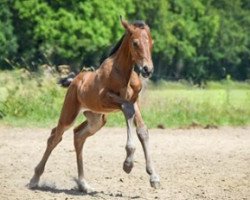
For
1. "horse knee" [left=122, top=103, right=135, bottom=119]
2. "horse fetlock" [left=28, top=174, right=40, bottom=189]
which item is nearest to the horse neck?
"horse knee" [left=122, top=103, right=135, bottom=119]

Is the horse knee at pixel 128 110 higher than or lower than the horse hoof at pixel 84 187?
higher


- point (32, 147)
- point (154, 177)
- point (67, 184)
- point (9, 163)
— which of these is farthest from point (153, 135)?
point (154, 177)

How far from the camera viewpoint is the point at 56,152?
14289 mm

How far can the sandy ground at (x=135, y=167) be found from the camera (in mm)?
9922

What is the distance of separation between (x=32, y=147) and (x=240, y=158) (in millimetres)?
3838

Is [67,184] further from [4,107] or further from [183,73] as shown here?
[183,73]

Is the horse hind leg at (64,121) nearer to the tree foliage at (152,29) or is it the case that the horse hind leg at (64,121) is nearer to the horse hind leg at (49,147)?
the horse hind leg at (49,147)

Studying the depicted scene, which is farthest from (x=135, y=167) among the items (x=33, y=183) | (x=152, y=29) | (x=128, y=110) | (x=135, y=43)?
(x=152, y=29)

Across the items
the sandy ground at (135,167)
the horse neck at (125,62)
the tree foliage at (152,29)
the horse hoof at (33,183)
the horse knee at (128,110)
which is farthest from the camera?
the tree foliage at (152,29)

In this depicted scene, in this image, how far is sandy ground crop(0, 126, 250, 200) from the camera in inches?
391

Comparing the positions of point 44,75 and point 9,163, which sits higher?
point 9,163

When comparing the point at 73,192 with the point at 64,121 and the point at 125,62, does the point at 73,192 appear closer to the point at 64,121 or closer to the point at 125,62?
the point at 64,121

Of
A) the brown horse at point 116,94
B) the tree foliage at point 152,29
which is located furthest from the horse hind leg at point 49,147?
the tree foliage at point 152,29

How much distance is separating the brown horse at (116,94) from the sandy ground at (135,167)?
58 centimetres
